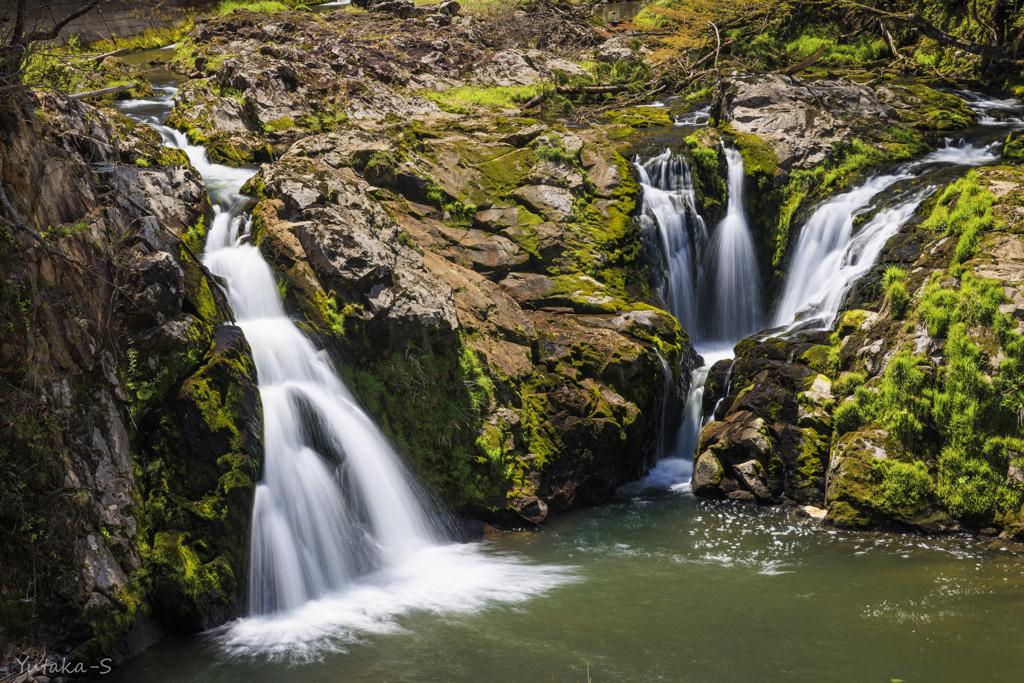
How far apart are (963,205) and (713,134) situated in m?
5.57

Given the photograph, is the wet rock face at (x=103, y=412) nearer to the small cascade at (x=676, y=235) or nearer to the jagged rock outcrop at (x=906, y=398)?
the jagged rock outcrop at (x=906, y=398)

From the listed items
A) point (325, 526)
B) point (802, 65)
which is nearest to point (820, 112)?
point (802, 65)

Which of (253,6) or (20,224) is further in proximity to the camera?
(253,6)

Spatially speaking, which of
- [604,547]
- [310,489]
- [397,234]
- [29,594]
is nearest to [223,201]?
[397,234]

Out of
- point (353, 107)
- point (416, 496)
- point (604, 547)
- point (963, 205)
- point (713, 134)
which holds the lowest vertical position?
point (604, 547)

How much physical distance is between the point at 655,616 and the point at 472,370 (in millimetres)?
3882

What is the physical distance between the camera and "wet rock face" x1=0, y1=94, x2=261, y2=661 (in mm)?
5477

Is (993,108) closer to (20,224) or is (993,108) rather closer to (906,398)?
(906,398)

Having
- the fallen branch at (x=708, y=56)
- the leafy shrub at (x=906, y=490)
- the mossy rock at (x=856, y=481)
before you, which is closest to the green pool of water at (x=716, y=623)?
the mossy rock at (x=856, y=481)

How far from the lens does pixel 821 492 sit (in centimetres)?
891

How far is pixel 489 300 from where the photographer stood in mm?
10477

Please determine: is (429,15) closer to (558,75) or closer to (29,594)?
(558,75)

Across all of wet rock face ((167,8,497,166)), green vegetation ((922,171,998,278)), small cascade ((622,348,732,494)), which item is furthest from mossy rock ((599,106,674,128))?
small cascade ((622,348,732,494))

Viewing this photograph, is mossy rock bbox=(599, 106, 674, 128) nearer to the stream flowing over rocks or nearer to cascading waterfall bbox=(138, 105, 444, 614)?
the stream flowing over rocks
